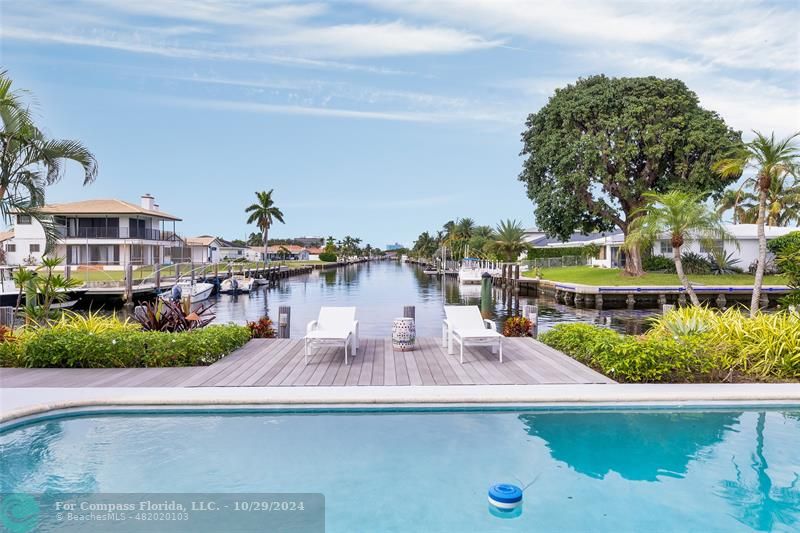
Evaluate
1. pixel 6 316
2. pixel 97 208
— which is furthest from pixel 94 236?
pixel 6 316

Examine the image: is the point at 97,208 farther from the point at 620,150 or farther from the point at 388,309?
the point at 620,150

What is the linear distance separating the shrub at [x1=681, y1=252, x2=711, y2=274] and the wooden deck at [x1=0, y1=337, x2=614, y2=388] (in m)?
31.5

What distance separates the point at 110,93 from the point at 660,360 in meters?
25.2

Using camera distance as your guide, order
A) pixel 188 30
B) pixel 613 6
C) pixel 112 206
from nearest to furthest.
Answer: pixel 613 6, pixel 188 30, pixel 112 206

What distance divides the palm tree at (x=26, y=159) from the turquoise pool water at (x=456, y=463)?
6.89 m

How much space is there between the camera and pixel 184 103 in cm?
2805

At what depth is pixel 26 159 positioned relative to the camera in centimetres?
1141

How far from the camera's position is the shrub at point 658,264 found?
3838cm

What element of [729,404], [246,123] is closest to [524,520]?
[729,404]

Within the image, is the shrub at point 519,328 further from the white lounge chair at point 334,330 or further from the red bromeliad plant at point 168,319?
the red bromeliad plant at point 168,319

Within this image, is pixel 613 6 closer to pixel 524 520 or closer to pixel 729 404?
pixel 729 404

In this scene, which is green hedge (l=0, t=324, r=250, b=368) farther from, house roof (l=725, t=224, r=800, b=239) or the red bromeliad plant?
house roof (l=725, t=224, r=800, b=239)

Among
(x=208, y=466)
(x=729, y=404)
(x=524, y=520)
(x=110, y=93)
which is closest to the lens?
(x=524, y=520)

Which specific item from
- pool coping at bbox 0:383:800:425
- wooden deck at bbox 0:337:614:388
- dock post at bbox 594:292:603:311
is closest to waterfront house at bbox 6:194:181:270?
dock post at bbox 594:292:603:311
